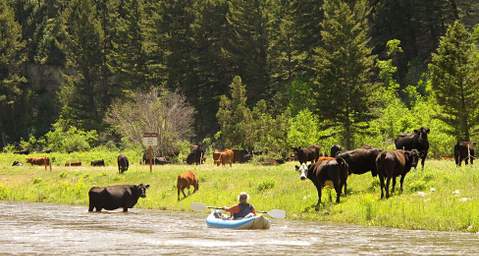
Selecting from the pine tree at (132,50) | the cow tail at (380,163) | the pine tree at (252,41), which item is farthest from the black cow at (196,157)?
the pine tree at (132,50)

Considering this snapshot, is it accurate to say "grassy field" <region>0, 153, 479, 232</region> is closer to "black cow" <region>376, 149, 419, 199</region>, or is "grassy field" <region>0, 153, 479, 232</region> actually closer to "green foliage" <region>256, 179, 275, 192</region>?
"green foliage" <region>256, 179, 275, 192</region>

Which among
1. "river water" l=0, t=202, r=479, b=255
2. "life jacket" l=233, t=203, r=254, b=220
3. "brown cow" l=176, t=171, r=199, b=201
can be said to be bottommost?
"river water" l=0, t=202, r=479, b=255

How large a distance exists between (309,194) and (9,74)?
9592 cm

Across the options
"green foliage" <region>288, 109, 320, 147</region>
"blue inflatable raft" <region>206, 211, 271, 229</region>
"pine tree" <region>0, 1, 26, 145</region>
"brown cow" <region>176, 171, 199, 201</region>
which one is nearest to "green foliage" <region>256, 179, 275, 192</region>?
"brown cow" <region>176, 171, 199, 201</region>

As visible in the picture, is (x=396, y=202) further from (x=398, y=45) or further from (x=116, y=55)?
(x=116, y=55)

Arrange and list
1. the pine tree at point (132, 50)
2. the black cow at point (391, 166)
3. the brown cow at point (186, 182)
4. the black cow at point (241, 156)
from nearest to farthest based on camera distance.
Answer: the black cow at point (391, 166) → the brown cow at point (186, 182) → the black cow at point (241, 156) → the pine tree at point (132, 50)

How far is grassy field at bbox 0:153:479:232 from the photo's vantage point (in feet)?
94.2

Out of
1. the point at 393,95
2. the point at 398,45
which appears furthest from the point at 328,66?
the point at 398,45

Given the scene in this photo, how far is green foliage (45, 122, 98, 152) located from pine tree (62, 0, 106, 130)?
188 inches

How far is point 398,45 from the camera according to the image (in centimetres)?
10056

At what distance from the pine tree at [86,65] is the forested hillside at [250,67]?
0.17 m

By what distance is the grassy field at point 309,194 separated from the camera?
2870 centimetres

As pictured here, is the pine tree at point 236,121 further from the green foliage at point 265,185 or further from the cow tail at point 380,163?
the cow tail at point 380,163

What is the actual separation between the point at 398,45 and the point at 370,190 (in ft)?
228
